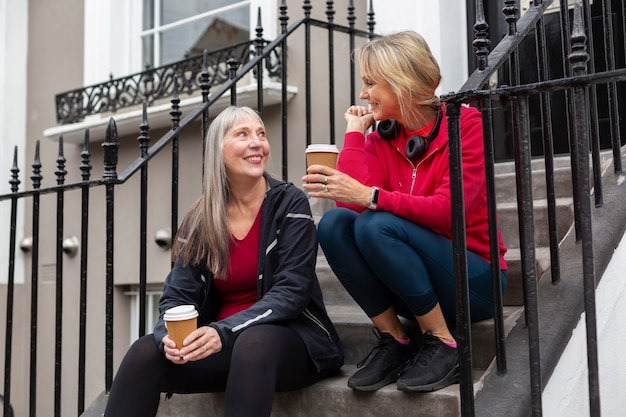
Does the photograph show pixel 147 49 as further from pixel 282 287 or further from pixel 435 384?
pixel 435 384

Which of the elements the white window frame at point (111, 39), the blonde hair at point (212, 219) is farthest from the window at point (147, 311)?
the blonde hair at point (212, 219)

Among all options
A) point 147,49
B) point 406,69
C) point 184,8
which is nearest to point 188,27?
point 184,8

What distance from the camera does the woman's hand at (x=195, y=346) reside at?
2.18 meters

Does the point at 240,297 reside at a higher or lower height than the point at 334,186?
lower

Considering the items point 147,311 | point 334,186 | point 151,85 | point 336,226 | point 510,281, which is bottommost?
point 147,311

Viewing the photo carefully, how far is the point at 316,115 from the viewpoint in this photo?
452 centimetres

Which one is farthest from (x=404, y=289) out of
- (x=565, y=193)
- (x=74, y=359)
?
(x=74, y=359)

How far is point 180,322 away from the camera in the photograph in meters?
2.12

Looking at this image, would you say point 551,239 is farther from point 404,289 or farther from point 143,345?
point 143,345

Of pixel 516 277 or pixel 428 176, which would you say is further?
pixel 516 277

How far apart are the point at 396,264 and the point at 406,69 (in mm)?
645

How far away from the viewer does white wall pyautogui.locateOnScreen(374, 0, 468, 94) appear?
13.0 ft

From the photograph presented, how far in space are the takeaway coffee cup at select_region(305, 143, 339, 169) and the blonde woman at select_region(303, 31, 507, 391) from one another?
0.08 feet

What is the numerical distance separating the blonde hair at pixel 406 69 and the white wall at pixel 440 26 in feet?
4.74
